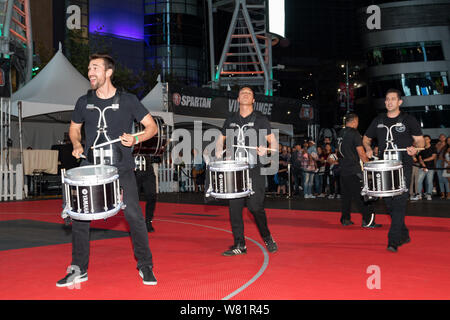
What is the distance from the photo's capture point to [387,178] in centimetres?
688

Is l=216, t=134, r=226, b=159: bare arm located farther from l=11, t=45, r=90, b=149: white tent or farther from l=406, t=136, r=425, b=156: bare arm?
l=11, t=45, r=90, b=149: white tent

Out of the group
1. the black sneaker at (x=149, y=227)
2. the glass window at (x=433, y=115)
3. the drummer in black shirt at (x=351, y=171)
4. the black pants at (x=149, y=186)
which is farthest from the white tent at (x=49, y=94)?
the glass window at (x=433, y=115)

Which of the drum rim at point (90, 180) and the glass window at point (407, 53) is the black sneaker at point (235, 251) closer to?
the drum rim at point (90, 180)

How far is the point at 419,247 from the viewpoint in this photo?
7262mm

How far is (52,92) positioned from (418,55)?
157 ft

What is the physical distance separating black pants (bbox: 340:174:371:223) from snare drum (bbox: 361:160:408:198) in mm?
2575

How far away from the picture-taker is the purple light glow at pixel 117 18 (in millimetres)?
52312

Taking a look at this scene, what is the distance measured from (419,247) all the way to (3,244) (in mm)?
5824

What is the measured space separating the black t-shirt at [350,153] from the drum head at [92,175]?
583 centimetres

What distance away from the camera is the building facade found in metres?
56.3

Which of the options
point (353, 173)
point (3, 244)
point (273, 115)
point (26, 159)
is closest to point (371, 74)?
point (273, 115)

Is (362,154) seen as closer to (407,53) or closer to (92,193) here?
(92,193)

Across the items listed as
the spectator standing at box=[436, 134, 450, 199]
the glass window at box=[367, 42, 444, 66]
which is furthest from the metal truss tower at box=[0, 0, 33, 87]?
the glass window at box=[367, 42, 444, 66]
